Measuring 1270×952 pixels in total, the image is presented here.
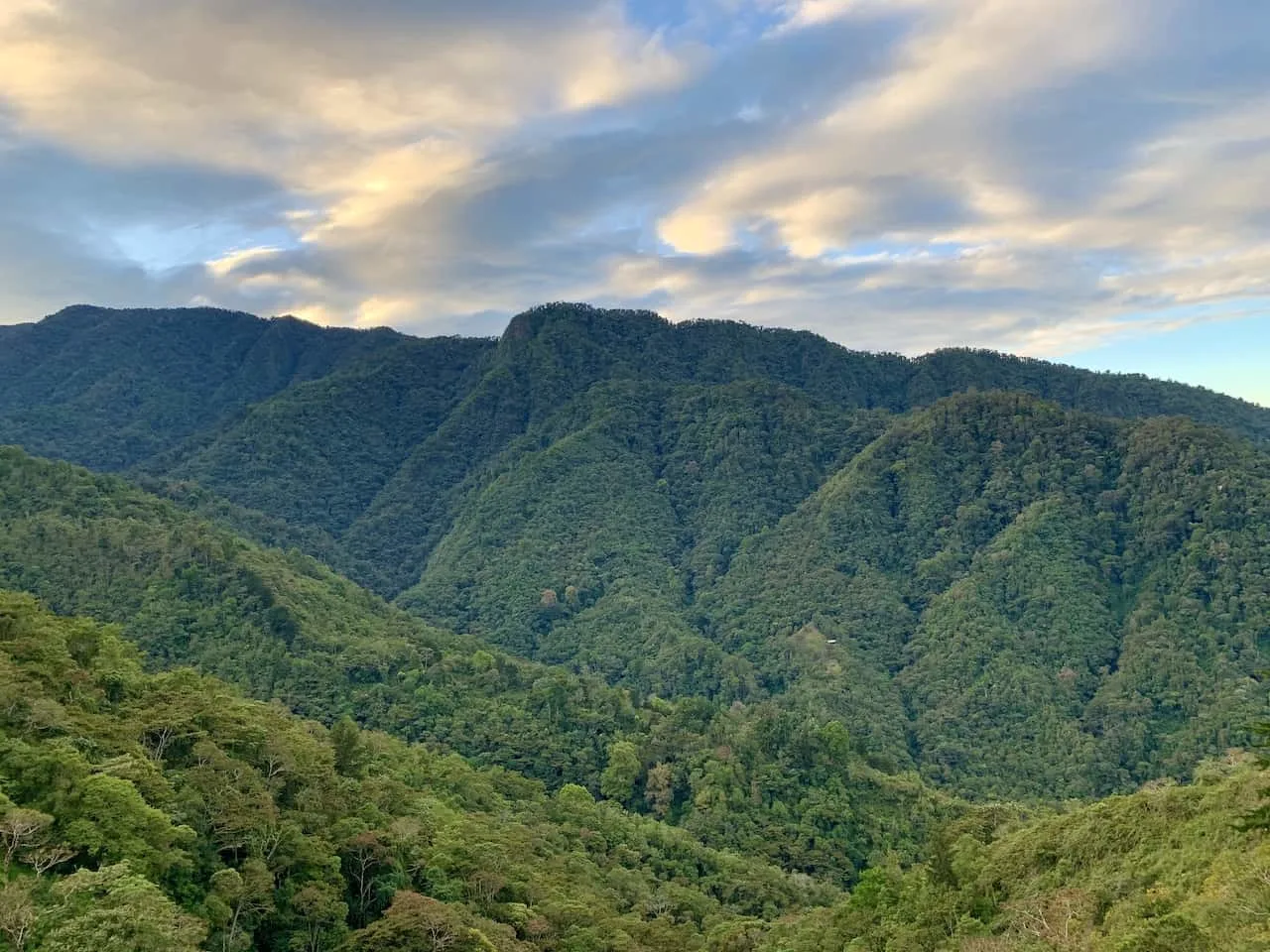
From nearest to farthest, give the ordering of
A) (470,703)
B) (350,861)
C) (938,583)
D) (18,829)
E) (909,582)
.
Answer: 1. (18,829)
2. (350,861)
3. (470,703)
4. (938,583)
5. (909,582)

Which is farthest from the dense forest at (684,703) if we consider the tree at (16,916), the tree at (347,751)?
the tree at (347,751)

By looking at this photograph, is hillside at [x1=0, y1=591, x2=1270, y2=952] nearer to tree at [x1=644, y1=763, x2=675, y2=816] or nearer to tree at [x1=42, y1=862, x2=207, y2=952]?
tree at [x1=42, y1=862, x2=207, y2=952]

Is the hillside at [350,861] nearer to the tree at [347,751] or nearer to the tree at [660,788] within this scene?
the tree at [347,751]

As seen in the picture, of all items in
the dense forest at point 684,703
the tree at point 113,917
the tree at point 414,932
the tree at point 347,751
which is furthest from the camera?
the tree at point 347,751

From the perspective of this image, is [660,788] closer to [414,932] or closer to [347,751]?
[347,751]

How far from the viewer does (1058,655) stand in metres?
118

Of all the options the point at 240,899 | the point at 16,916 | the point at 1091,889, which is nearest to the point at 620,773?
the point at 240,899

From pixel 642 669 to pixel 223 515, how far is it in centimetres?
7163

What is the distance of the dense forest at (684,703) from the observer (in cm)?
3209

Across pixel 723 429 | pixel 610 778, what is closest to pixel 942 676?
pixel 610 778

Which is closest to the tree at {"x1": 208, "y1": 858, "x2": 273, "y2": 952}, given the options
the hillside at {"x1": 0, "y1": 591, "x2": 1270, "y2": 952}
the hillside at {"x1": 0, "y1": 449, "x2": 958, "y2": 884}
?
the hillside at {"x1": 0, "y1": 591, "x2": 1270, "y2": 952}

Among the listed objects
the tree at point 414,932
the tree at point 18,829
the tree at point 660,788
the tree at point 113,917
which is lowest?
the tree at point 660,788

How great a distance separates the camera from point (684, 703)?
88.8 meters

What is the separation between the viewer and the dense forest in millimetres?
32094
